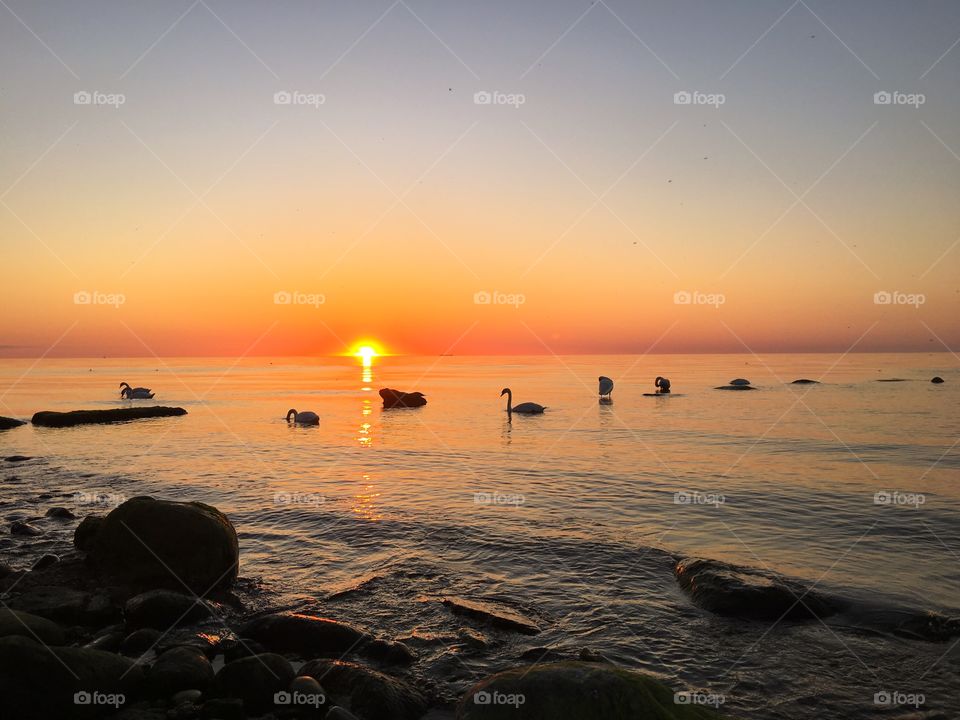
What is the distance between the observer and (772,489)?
61.9 ft

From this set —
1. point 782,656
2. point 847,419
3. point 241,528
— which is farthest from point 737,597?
point 847,419

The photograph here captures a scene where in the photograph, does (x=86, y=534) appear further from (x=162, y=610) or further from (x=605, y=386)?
(x=605, y=386)

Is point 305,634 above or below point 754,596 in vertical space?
below

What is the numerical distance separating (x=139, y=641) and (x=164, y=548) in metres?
2.68

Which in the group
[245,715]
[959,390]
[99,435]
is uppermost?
[959,390]

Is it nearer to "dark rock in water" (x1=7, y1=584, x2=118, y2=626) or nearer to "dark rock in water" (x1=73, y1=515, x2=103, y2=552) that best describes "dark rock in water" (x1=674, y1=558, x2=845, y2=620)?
"dark rock in water" (x1=7, y1=584, x2=118, y2=626)

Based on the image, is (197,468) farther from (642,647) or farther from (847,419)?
(847,419)

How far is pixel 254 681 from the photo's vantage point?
283 inches

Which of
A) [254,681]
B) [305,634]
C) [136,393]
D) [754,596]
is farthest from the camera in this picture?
[136,393]

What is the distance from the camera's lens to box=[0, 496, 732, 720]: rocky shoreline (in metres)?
6.08

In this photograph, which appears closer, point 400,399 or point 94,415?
point 94,415

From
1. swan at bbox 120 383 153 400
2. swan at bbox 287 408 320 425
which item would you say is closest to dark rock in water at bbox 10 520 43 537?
swan at bbox 287 408 320 425

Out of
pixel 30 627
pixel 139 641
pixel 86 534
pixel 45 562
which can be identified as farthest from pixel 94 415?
pixel 139 641

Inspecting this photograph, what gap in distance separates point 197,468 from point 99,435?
13.6 m
